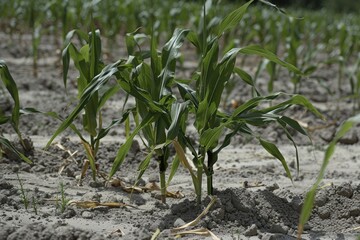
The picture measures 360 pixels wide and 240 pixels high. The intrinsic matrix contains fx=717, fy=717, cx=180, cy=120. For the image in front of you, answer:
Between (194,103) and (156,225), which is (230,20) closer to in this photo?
(194,103)

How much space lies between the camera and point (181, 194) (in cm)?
318

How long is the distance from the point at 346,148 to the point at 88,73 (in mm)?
2021

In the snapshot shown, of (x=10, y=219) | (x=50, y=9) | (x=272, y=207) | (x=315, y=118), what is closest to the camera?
(x=10, y=219)

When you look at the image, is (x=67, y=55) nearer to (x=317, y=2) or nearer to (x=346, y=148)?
(x=346, y=148)

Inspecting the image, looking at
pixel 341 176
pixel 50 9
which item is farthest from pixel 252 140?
pixel 50 9

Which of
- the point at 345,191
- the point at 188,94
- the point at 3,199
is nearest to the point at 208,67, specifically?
the point at 188,94

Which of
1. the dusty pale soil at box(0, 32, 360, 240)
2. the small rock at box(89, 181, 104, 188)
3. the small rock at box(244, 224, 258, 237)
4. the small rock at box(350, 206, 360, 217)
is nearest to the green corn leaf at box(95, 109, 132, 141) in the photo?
the dusty pale soil at box(0, 32, 360, 240)

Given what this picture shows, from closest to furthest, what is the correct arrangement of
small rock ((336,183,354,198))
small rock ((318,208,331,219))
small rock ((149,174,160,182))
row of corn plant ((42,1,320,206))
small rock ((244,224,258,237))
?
small rock ((244,224,258,237))
row of corn plant ((42,1,320,206))
small rock ((318,208,331,219))
small rock ((336,183,354,198))
small rock ((149,174,160,182))

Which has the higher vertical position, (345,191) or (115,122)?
(115,122)

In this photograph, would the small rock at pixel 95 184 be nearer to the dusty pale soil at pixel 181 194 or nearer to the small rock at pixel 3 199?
the dusty pale soil at pixel 181 194

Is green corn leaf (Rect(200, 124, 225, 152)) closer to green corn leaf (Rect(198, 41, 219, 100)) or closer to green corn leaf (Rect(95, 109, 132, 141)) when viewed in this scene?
green corn leaf (Rect(198, 41, 219, 100))

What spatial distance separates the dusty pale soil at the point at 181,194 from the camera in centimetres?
269

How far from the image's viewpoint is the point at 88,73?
3.22m

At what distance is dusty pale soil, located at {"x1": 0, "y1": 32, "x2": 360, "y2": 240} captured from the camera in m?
2.69
